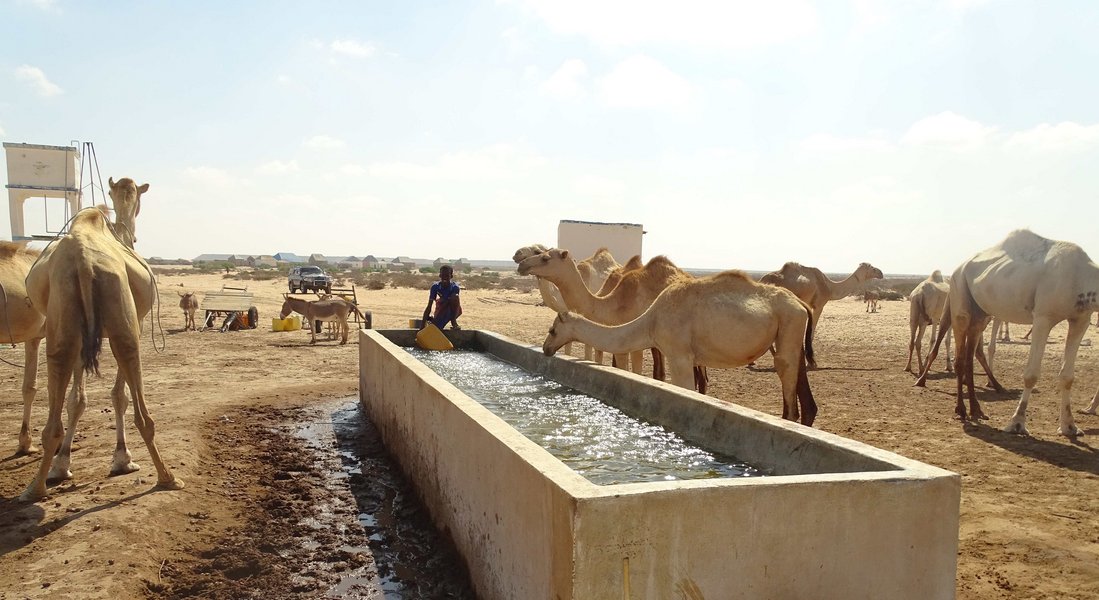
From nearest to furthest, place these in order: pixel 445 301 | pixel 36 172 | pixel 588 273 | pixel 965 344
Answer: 1. pixel 965 344
2. pixel 445 301
3. pixel 588 273
4. pixel 36 172

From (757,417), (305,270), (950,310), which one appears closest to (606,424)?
(757,417)

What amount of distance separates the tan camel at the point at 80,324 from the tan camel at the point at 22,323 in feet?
3.39

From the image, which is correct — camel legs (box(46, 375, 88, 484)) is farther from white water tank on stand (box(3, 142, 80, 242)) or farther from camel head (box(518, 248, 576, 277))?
white water tank on stand (box(3, 142, 80, 242))

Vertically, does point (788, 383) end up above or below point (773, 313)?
below

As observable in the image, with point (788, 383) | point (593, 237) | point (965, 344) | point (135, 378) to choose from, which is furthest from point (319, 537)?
point (593, 237)

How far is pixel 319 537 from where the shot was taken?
195 inches

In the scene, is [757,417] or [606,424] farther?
[606,424]

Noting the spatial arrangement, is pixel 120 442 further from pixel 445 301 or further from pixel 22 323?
pixel 445 301

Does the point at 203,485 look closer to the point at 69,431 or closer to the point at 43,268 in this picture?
the point at 69,431

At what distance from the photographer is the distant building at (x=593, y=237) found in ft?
109

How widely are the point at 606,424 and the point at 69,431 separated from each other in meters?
4.25

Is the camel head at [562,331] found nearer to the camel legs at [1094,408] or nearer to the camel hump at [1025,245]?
the camel hump at [1025,245]

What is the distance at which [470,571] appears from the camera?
13.5 ft

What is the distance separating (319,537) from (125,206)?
402cm
